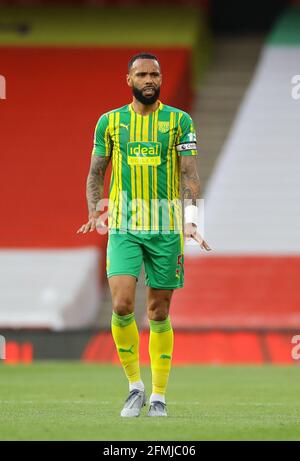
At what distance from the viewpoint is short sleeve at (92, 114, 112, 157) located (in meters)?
8.13

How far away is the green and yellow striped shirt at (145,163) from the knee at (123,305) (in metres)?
0.43

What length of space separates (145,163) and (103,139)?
0.31 metres

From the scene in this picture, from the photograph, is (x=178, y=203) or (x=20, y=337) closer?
(x=178, y=203)

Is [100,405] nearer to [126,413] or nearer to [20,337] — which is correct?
[126,413]

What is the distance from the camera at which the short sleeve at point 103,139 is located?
8.13 metres

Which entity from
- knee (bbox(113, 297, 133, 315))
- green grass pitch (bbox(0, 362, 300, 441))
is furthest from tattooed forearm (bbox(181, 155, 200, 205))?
green grass pitch (bbox(0, 362, 300, 441))

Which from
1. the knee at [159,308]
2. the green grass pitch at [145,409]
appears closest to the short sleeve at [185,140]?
the knee at [159,308]

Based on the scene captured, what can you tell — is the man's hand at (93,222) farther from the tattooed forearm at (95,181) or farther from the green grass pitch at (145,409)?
the green grass pitch at (145,409)

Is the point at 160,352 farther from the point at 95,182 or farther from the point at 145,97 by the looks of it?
the point at 145,97

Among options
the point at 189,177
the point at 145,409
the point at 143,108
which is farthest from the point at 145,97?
the point at 145,409

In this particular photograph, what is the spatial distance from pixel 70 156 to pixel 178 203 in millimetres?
11876

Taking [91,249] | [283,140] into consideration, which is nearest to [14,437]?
[91,249]

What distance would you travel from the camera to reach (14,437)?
6.71m

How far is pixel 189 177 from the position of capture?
8.15 m
